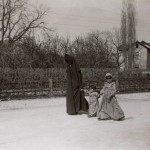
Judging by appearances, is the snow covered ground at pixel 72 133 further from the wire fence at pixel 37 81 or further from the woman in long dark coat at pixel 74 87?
the wire fence at pixel 37 81

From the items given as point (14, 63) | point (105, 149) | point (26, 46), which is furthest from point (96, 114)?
point (26, 46)

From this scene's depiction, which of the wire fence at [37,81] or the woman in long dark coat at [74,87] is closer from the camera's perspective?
the woman in long dark coat at [74,87]

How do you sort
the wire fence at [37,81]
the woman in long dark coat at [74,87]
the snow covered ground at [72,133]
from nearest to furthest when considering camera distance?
the snow covered ground at [72,133] → the woman in long dark coat at [74,87] → the wire fence at [37,81]

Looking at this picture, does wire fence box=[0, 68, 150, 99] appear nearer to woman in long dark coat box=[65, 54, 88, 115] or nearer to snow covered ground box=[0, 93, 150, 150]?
woman in long dark coat box=[65, 54, 88, 115]

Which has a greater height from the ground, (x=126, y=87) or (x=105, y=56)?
(x=105, y=56)

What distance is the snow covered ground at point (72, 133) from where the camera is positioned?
21.5 ft

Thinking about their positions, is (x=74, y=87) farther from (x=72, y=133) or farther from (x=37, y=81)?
(x=37, y=81)

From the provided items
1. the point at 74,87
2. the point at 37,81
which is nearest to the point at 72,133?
the point at 74,87

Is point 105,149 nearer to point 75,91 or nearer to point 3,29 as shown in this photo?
point 75,91

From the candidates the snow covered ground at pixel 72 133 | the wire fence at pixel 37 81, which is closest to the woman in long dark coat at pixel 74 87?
the snow covered ground at pixel 72 133

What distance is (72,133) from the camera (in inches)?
310

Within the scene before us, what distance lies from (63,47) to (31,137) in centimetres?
3063

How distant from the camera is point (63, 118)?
10516 mm

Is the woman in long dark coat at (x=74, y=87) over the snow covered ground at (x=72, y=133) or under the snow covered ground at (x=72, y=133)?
over
